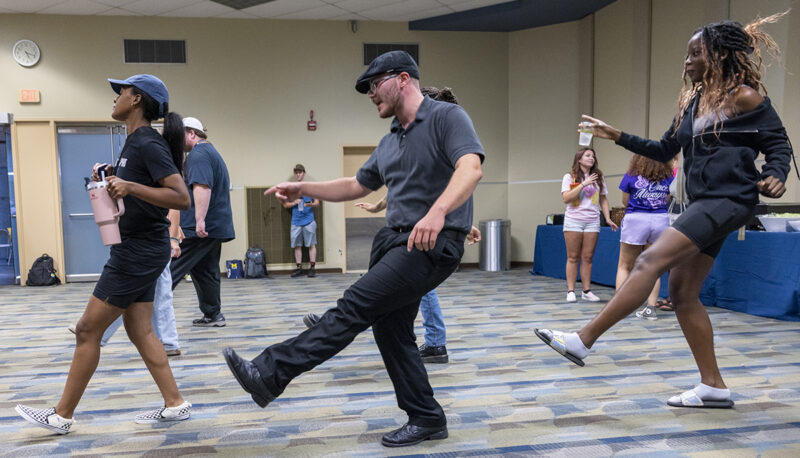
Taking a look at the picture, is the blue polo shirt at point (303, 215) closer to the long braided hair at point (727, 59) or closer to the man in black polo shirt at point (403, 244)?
the man in black polo shirt at point (403, 244)

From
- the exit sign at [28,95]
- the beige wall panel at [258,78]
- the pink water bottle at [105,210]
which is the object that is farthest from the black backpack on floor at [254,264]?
the pink water bottle at [105,210]

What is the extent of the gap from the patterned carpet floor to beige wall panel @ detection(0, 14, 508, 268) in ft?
13.9

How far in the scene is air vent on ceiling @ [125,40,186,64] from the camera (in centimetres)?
788

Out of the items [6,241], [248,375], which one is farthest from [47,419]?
[6,241]

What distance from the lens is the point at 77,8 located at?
7.43 meters

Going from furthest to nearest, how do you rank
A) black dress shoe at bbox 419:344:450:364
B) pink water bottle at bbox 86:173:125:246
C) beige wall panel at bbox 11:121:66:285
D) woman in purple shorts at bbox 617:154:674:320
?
1. beige wall panel at bbox 11:121:66:285
2. woman in purple shorts at bbox 617:154:674:320
3. black dress shoe at bbox 419:344:450:364
4. pink water bottle at bbox 86:173:125:246

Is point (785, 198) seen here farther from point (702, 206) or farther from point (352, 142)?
point (352, 142)

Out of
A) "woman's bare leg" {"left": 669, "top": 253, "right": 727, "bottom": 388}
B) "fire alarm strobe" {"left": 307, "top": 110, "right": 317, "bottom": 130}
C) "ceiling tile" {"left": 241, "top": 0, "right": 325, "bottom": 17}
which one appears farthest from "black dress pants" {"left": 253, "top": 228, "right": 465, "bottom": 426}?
"fire alarm strobe" {"left": 307, "top": 110, "right": 317, "bottom": 130}

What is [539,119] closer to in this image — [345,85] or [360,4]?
[345,85]

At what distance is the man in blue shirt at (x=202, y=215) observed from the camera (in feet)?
12.1

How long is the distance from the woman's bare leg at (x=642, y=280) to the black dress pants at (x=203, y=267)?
2678 mm

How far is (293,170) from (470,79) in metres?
3.19

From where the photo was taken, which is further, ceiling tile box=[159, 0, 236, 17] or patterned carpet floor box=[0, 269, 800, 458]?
ceiling tile box=[159, 0, 236, 17]

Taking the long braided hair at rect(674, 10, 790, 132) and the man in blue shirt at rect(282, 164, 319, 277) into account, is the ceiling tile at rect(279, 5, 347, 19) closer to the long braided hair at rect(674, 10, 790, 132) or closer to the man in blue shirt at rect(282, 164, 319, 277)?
the man in blue shirt at rect(282, 164, 319, 277)
